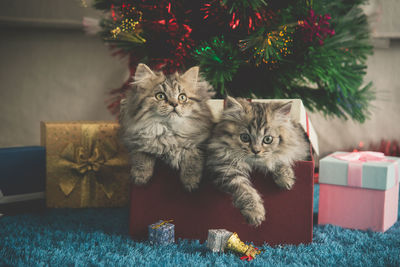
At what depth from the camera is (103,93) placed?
2104 millimetres

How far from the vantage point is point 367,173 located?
3.64 feet

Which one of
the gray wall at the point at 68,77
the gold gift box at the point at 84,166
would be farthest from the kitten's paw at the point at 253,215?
the gray wall at the point at 68,77

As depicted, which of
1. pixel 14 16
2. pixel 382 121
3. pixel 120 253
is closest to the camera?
pixel 120 253

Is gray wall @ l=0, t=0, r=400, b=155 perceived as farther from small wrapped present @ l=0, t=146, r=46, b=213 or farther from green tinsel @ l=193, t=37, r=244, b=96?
green tinsel @ l=193, t=37, r=244, b=96

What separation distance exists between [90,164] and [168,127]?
0.60 meters

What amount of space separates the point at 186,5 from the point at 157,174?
70 cm

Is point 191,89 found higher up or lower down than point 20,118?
higher up

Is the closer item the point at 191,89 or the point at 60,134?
the point at 191,89

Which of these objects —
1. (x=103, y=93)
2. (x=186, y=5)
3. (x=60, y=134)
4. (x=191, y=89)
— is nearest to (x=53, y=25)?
(x=103, y=93)

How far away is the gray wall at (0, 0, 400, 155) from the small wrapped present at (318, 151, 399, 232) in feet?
3.17

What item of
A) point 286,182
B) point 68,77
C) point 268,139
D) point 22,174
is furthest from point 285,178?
point 68,77

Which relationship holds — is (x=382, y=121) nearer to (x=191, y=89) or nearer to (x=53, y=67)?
(x=191, y=89)

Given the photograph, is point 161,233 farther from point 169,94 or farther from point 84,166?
point 84,166

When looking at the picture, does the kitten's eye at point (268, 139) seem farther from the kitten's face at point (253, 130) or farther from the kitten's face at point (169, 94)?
the kitten's face at point (169, 94)
